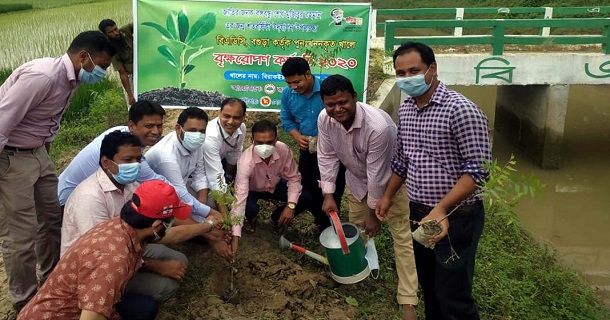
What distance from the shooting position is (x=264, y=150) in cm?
387

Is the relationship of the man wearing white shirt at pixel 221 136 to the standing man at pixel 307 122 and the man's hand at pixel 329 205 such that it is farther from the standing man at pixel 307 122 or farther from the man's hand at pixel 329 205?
the man's hand at pixel 329 205

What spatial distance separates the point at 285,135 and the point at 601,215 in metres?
4.62

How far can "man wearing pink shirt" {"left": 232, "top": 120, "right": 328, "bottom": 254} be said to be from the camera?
3885mm

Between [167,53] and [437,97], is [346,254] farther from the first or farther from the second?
[167,53]

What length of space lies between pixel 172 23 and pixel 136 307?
4.08 m

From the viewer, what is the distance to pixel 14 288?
3111mm

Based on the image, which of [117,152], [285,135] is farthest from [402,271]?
[285,135]

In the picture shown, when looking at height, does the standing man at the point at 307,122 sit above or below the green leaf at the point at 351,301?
above

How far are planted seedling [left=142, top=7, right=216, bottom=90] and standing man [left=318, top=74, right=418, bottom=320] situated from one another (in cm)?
307

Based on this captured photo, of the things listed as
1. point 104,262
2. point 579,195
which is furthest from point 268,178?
point 579,195

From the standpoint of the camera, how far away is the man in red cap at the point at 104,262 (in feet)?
7.21

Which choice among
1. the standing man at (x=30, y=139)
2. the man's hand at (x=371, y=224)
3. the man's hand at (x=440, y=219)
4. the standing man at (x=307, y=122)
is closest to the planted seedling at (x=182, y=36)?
the standing man at (x=307, y=122)

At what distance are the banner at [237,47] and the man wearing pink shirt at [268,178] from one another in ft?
6.68

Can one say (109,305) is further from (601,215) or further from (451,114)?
(601,215)
